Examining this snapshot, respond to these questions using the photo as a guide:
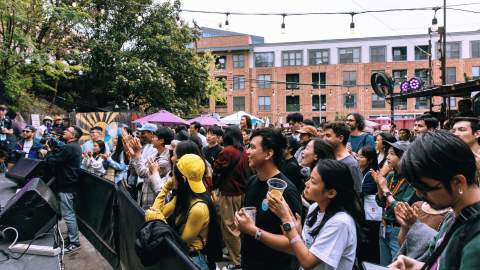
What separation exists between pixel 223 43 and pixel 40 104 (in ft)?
124

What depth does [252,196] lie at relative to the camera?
310 centimetres

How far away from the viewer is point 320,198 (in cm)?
256

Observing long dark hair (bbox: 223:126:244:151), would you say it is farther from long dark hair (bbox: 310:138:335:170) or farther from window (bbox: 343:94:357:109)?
window (bbox: 343:94:357:109)

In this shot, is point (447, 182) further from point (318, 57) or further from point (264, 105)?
point (264, 105)

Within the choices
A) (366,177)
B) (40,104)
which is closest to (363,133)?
(366,177)

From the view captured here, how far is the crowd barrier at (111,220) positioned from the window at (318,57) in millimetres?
49981

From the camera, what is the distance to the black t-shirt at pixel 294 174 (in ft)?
15.8

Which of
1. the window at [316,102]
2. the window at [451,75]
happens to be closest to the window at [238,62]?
the window at [316,102]

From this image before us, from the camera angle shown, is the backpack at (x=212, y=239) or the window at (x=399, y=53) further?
the window at (x=399, y=53)

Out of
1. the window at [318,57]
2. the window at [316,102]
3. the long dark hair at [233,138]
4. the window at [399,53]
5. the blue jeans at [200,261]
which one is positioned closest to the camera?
the blue jeans at [200,261]

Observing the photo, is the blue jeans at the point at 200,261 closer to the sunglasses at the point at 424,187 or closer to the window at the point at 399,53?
the sunglasses at the point at 424,187

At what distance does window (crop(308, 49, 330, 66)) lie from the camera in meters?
53.6

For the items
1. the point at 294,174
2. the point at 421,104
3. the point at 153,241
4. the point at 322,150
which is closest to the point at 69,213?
the point at 294,174

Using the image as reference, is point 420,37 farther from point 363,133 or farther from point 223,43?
point 363,133
